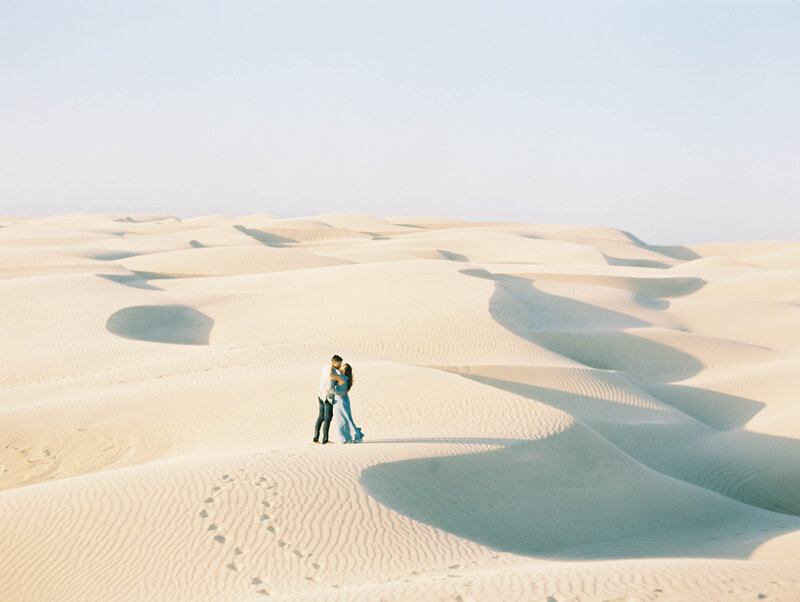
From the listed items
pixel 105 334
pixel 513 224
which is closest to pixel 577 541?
pixel 105 334

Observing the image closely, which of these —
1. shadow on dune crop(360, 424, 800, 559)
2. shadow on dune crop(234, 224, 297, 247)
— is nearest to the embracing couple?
shadow on dune crop(360, 424, 800, 559)

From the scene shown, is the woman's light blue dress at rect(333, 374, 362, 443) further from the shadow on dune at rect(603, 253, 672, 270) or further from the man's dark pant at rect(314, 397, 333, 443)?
the shadow on dune at rect(603, 253, 672, 270)

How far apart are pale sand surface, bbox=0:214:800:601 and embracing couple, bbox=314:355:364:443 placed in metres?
0.36

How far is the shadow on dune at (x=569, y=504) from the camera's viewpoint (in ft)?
29.8

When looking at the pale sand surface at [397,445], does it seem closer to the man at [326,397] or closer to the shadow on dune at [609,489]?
the shadow on dune at [609,489]

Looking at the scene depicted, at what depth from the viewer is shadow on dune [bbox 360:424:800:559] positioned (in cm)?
909

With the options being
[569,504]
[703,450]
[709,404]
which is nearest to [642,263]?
[709,404]

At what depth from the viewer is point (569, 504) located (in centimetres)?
1032

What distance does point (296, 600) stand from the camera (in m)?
6.13

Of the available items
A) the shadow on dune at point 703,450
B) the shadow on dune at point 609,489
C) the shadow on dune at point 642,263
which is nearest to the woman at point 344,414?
the shadow on dune at point 609,489

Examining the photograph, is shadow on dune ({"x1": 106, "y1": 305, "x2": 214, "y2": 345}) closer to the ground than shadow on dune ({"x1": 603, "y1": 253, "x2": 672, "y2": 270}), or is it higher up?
higher up

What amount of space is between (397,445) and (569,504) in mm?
2344

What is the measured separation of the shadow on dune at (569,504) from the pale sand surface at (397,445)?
38 mm

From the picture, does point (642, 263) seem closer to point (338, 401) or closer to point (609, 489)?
point (609, 489)
